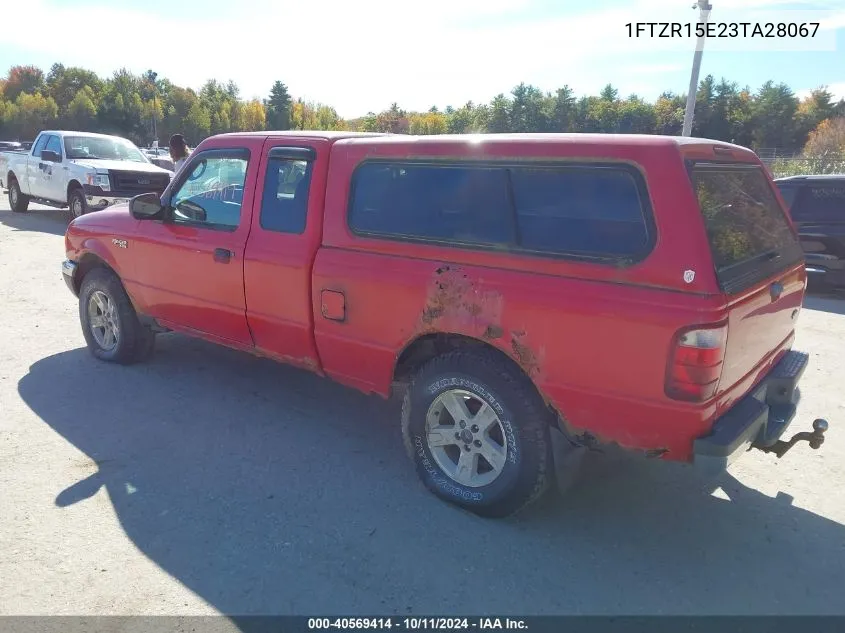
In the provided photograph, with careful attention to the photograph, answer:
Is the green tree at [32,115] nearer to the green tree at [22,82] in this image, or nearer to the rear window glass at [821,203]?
the green tree at [22,82]

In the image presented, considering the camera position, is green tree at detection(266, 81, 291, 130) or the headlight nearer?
the headlight

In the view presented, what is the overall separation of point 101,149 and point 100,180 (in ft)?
5.41

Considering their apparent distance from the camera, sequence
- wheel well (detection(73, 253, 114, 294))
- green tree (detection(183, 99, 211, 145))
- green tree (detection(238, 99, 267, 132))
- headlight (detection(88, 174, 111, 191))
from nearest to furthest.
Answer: wheel well (detection(73, 253, 114, 294)), headlight (detection(88, 174, 111, 191)), green tree (detection(183, 99, 211, 145)), green tree (detection(238, 99, 267, 132))

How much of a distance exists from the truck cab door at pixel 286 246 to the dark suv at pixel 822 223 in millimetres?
7953

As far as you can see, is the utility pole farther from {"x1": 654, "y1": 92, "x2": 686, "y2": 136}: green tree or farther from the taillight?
{"x1": 654, "y1": 92, "x2": 686, "y2": 136}: green tree

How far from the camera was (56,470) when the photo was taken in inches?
143

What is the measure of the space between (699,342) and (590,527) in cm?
126

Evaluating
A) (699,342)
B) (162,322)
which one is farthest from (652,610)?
(162,322)

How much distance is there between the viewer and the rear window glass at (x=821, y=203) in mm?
8914

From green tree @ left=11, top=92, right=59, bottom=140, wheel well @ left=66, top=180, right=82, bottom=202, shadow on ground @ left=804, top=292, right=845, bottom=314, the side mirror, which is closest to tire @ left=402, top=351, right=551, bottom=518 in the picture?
the side mirror

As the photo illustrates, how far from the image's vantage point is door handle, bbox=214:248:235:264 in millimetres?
4230

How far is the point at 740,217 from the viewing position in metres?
3.14

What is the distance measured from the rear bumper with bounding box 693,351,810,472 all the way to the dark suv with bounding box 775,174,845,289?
6.42m

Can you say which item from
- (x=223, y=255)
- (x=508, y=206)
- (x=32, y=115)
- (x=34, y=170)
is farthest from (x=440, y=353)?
(x=32, y=115)
